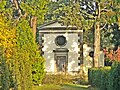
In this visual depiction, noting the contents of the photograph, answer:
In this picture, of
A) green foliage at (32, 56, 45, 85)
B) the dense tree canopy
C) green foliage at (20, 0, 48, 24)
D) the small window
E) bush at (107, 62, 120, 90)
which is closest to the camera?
bush at (107, 62, 120, 90)

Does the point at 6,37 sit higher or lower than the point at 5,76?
higher

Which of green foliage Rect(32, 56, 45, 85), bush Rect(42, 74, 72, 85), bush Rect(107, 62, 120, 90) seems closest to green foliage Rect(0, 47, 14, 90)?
bush Rect(107, 62, 120, 90)

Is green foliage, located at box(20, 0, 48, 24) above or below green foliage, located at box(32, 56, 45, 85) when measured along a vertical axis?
above

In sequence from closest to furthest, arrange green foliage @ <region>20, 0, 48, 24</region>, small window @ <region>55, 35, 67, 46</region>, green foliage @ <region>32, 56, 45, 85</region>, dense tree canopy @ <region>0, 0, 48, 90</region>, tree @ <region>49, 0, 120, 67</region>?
dense tree canopy @ <region>0, 0, 48, 90</region>, green foliage @ <region>32, 56, 45, 85</region>, tree @ <region>49, 0, 120, 67</region>, green foliage @ <region>20, 0, 48, 24</region>, small window @ <region>55, 35, 67, 46</region>

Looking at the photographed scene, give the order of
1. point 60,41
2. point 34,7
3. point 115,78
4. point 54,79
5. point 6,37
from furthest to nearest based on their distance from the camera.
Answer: point 60,41
point 34,7
point 54,79
point 6,37
point 115,78

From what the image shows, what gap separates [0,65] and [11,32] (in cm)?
853

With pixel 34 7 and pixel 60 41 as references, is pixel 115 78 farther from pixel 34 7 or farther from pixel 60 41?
pixel 60 41

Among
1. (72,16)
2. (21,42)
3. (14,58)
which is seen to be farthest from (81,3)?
(14,58)

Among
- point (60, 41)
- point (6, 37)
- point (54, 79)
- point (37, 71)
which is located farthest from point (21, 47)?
point (60, 41)

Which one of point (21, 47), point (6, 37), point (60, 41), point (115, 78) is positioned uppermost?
point (60, 41)

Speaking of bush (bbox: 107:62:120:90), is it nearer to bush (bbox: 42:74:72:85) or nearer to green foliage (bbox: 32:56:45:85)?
green foliage (bbox: 32:56:45:85)

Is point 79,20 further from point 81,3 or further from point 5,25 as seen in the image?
point 5,25

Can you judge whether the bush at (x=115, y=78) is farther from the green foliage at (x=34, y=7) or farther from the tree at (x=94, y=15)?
the green foliage at (x=34, y=7)

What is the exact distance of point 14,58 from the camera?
80.7 ft
